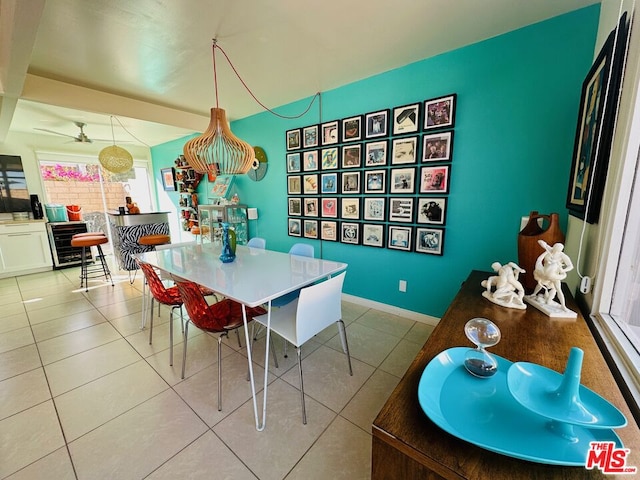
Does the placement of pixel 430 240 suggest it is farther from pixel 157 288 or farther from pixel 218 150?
pixel 157 288

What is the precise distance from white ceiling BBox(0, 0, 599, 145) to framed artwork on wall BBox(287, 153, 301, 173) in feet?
2.21

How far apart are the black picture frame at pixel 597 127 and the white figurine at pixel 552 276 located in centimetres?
25

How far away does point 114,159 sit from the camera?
11.8 feet

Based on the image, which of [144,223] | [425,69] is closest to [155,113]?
[144,223]

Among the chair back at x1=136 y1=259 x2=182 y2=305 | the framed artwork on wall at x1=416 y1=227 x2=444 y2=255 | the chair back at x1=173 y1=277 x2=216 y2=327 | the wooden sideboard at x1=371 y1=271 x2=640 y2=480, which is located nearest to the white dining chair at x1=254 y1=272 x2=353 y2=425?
the chair back at x1=173 y1=277 x2=216 y2=327

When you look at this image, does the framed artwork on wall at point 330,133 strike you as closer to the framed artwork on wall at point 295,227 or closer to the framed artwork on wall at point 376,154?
the framed artwork on wall at point 376,154

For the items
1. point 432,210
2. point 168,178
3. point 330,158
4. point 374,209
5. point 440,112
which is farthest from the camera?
point 168,178

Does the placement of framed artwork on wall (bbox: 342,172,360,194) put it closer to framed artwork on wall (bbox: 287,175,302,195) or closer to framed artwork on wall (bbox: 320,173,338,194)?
framed artwork on wall (bbox: 320,173,338,194)

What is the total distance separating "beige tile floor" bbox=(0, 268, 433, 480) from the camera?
4.24ft

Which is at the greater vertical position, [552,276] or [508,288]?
[552,276]

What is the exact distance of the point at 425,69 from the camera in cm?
227

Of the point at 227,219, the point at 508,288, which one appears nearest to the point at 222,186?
the point at 227,219

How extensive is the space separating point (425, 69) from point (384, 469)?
109 inches

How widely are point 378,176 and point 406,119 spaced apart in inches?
22.5
